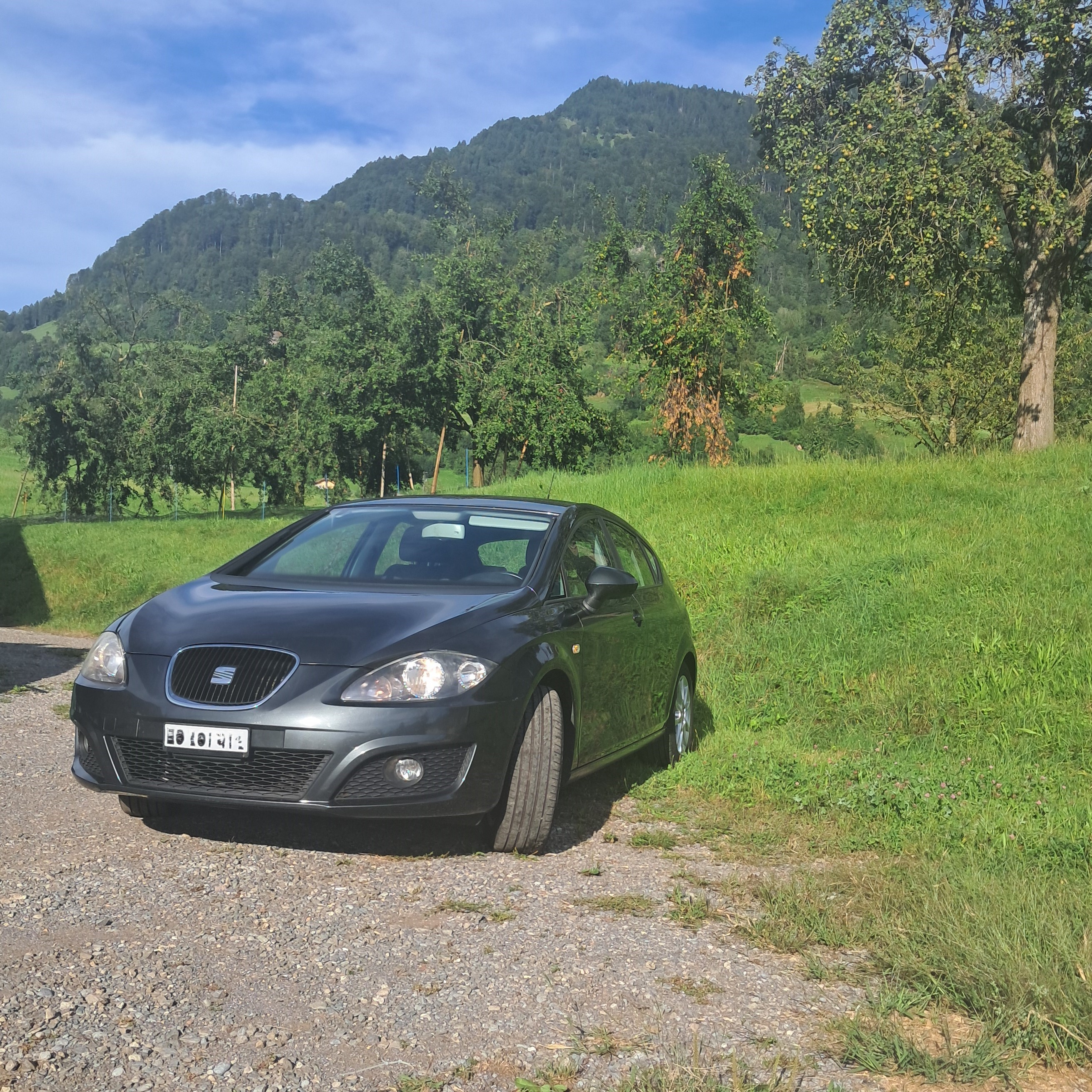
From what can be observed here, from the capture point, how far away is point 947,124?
21.7 m

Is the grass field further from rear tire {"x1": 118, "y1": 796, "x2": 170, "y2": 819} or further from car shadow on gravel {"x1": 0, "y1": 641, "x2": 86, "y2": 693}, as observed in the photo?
car shadow on gravel {"x1": 0, "y1": 641, "x2": 86, "y2": 693}

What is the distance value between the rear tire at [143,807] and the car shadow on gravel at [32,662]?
5.47 metres

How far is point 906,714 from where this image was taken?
8961 millimetres

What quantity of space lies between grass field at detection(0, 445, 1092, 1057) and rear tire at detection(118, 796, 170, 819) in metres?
2.69

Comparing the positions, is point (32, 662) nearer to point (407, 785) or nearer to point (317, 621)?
point (317, 621)

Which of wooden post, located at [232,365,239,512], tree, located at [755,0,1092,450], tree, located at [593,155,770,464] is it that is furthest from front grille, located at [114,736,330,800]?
wooden post, located at [232,365,239,512]

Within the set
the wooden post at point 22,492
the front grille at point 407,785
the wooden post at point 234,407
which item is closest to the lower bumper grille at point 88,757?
the front grille at point 407,785

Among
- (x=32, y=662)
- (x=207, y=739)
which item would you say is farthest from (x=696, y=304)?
(x=207, y=739)

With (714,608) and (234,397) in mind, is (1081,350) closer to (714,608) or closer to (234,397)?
(714,608)

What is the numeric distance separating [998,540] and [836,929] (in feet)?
33.4

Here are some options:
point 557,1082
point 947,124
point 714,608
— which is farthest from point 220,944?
point 947,124

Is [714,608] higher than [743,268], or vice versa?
[743,268]

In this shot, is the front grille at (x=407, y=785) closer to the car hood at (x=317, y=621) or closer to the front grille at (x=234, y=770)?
the front grille at (x=234, y=770)

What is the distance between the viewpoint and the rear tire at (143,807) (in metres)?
5.71
